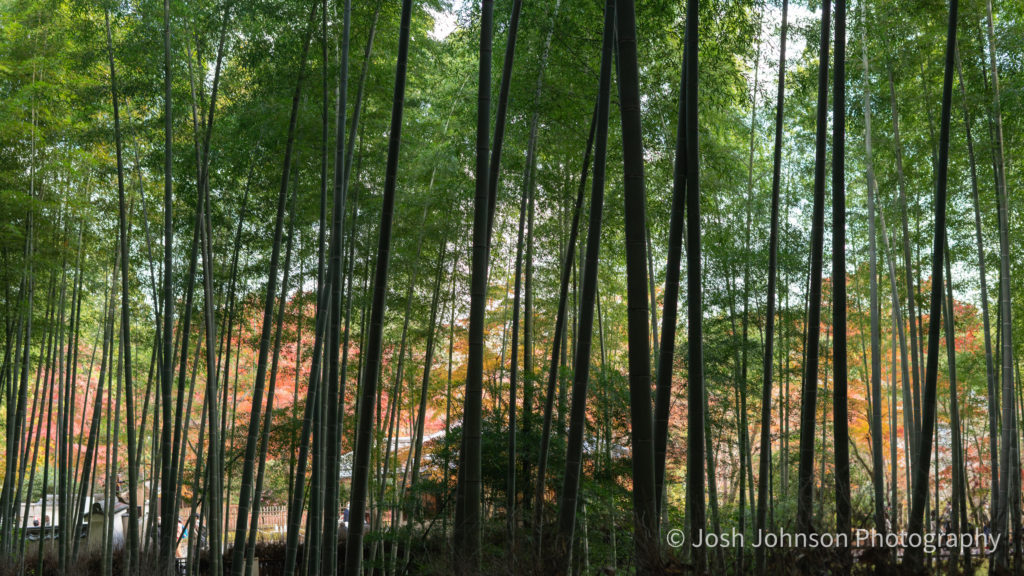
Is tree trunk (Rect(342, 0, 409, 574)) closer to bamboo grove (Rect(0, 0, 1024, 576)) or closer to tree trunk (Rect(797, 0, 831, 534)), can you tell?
bamboo grove (Rect(0, 0, 1024, 576))

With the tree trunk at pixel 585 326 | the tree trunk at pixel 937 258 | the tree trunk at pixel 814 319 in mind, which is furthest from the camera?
the tree trunk at pixel 937 258

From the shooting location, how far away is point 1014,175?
6.53 metres

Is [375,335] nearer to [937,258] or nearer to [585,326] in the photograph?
[585,326]

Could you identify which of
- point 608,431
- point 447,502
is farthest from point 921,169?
point 447,502

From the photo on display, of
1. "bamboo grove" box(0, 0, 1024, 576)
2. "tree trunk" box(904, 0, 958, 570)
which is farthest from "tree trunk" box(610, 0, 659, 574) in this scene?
"tree trunk" box(904, 0, 958, 570)

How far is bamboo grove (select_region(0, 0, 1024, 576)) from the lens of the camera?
3189 mm

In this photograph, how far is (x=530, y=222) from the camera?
6023 millimetres

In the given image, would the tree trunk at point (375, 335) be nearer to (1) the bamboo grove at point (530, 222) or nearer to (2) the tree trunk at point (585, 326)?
(1) the bamboo grove at point (530, 222)

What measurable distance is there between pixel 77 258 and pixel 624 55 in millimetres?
6698

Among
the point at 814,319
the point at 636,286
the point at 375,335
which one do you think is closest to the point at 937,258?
the point at 814,319

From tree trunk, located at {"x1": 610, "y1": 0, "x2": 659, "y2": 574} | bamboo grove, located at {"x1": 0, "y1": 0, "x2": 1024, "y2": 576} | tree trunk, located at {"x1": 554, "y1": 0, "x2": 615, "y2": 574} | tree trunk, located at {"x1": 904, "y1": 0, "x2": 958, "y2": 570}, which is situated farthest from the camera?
tree trunk, located at {"x1": 904, "y1": 0, "x2": 958, "y2": 570}

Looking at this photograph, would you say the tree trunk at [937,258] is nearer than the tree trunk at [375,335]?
No

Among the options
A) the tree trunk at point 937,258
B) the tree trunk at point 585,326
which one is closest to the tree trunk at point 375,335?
the tree trunk at point 585,326

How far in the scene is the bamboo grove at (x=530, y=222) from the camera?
3189 millimetres
